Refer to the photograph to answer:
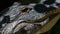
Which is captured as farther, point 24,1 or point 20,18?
point 24,1

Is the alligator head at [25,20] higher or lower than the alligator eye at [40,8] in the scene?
lower

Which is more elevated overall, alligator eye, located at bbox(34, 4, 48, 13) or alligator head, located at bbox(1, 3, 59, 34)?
alligator eye, located at bbox(34, 4, 48, 13)

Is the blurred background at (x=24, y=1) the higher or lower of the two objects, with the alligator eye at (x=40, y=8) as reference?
lower

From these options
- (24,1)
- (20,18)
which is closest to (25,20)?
(20,18)

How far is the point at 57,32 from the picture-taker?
3.34 feet

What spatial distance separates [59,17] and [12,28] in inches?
10.0

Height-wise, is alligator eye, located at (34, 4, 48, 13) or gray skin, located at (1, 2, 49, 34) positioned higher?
alligator eye, located at (34, 4, 48, 13)

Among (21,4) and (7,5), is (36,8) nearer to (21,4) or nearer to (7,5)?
(21,4)

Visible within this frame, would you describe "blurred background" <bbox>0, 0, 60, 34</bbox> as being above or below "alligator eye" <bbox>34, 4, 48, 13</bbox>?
below

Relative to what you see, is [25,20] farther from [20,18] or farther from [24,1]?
[24,1]

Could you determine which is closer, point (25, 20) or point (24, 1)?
point (25, 20)

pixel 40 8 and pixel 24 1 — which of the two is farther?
pixel 24 1

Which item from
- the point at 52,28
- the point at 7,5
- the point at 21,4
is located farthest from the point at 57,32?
the point at 7,5

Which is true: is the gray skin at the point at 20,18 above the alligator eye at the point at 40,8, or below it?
below
